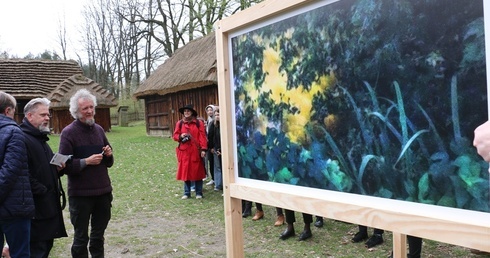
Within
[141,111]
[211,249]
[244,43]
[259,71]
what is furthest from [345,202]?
[141,111]

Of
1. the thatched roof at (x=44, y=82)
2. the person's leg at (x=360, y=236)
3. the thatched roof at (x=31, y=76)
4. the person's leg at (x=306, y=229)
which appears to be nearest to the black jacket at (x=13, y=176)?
the person's leg at (x=306, y=229)

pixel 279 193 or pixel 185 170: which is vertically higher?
pixel 279 193

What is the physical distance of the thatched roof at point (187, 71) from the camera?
1448cm

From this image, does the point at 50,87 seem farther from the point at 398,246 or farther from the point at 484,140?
the point at 484,140

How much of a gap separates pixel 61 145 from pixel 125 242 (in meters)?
1.82

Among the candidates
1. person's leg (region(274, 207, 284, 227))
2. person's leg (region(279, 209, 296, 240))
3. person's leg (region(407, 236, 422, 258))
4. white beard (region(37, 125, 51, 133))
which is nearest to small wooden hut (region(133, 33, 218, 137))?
person's leg (region(274, 207, 284, 227))

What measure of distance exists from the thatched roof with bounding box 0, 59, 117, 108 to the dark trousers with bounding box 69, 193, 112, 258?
62.3ft

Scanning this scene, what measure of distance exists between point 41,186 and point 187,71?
1306 centimetres

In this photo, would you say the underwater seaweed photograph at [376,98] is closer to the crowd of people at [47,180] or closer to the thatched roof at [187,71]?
the crowd of people at [47,180]

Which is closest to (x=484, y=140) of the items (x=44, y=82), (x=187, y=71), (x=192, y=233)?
(x=192, y=233)

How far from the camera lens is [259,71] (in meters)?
2.34

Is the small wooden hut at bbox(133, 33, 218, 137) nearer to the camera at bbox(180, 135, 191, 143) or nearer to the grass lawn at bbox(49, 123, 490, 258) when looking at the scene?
the camera at bbox(180, 135, 191, 143)

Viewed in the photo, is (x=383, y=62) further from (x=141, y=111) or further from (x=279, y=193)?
(x=141, y=111)

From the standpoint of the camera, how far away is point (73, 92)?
21859mm
